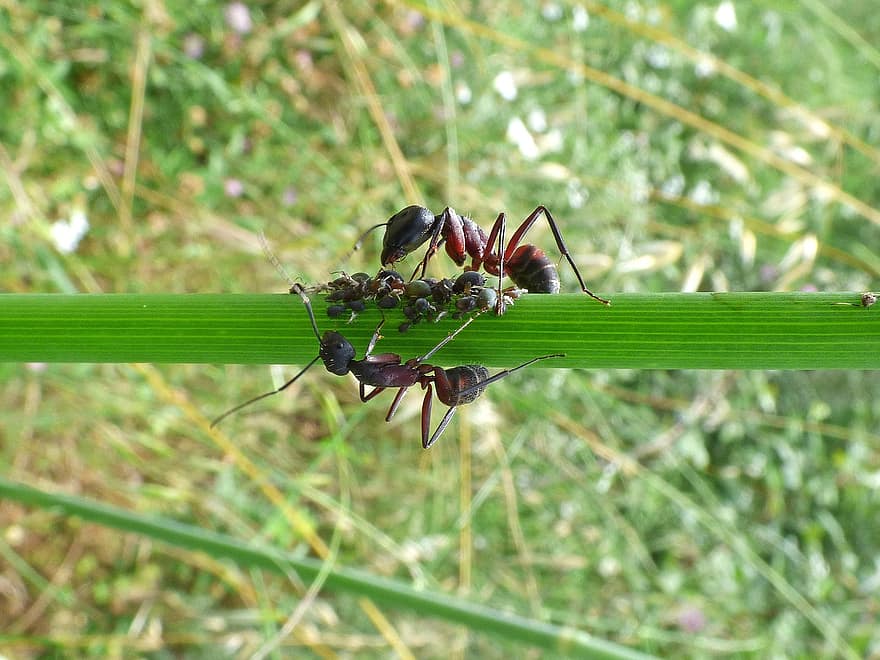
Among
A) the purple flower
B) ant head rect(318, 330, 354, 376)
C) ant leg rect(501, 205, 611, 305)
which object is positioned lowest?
ant head rect(318, 330, 354, 376)

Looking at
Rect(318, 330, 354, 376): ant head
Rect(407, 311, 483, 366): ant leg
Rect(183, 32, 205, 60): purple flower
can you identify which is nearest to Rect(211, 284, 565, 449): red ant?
Rect(318, 330, 354, 376): ant head

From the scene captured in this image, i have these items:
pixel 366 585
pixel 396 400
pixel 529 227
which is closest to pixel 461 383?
pixel 396 400

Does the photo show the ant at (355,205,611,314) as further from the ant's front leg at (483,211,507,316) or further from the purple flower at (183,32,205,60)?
the purple flower at (183,32,205,60)

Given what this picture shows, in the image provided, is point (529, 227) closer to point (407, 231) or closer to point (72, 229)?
point (407, 231)

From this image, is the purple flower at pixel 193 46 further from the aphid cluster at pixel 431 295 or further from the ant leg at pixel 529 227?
the ant leg at pixel 529 227

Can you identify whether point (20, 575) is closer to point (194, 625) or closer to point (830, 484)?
point (194, 625)

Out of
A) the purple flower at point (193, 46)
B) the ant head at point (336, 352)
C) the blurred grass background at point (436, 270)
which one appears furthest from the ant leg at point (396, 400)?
the purple flower at point (193, 46)

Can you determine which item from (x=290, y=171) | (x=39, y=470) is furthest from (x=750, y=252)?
(x=39, y=470)
